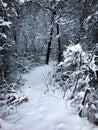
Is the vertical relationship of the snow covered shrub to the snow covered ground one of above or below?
above

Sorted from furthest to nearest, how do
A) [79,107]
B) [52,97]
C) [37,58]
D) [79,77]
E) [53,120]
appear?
[37,58]
[52,97]
[79,77]
[79,107]
[53,120]

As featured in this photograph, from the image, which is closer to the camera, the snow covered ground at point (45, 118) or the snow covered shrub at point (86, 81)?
the snow covered ground at point (45, 118)

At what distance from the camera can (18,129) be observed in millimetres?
5027

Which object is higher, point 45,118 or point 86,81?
point 86,81

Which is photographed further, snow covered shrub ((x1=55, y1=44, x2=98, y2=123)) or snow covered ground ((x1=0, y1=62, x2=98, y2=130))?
snow covered shrub ((x1=55, y1=44, x2=98, y2=123))

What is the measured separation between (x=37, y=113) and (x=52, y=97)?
1440mm

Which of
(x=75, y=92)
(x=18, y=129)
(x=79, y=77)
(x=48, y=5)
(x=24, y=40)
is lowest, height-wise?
(x=18, y=129)

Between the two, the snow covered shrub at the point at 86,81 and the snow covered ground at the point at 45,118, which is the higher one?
the snow covered shrub at the point at 86,81

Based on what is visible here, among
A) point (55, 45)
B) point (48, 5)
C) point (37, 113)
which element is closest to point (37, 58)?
point (55, 45)

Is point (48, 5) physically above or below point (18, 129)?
above

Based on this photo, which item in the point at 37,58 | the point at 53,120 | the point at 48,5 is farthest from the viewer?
the point at 37,58

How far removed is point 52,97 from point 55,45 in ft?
53.8

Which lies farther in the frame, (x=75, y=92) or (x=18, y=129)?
(x=75, y=92)

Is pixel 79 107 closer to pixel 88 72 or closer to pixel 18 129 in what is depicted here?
pixel 88 72
